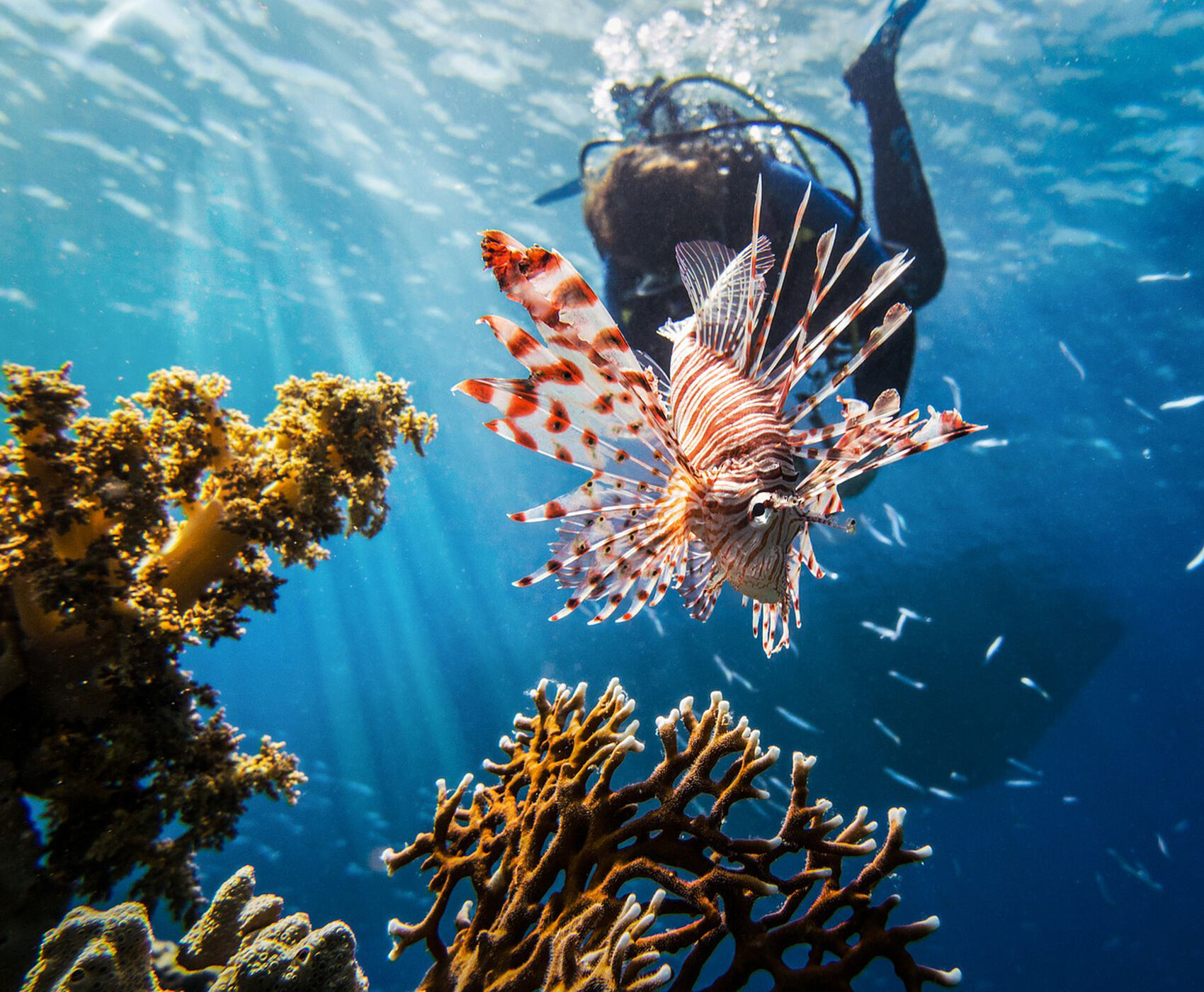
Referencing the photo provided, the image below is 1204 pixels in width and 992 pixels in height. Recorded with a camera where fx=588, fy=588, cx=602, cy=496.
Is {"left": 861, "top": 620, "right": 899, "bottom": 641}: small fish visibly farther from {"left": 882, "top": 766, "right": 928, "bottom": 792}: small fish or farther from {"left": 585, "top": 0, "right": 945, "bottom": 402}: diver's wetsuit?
{"left": 585, "top": 0, "right": 945, "bottom": 402}: diver's wetsuit

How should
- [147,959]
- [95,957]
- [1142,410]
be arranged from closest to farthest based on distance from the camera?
[95,957] → [147,959] → [1142,410]

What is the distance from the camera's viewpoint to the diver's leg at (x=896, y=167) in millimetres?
5395

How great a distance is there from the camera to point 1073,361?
44.1ft

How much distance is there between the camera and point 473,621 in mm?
32219

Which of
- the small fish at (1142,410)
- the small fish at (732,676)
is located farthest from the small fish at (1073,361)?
the small fish at (732,676)

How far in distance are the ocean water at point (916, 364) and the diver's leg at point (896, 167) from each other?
12.9ft

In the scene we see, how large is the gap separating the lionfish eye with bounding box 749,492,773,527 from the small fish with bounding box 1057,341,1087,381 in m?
15.4

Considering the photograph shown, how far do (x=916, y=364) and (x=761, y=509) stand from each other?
14987 millimetres

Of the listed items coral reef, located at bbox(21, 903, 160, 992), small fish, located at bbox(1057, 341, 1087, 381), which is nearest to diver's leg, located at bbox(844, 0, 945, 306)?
coral reef, located at bbox(21, 903, 160, 992)

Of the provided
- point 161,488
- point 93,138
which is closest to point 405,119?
point 93,138

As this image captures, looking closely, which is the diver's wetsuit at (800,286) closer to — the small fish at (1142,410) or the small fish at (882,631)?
the small fish at (882,631)

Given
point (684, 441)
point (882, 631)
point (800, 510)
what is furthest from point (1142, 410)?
point (800, 510)

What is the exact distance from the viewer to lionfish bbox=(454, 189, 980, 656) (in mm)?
1750

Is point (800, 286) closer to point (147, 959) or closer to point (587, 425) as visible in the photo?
point (587, 425)
